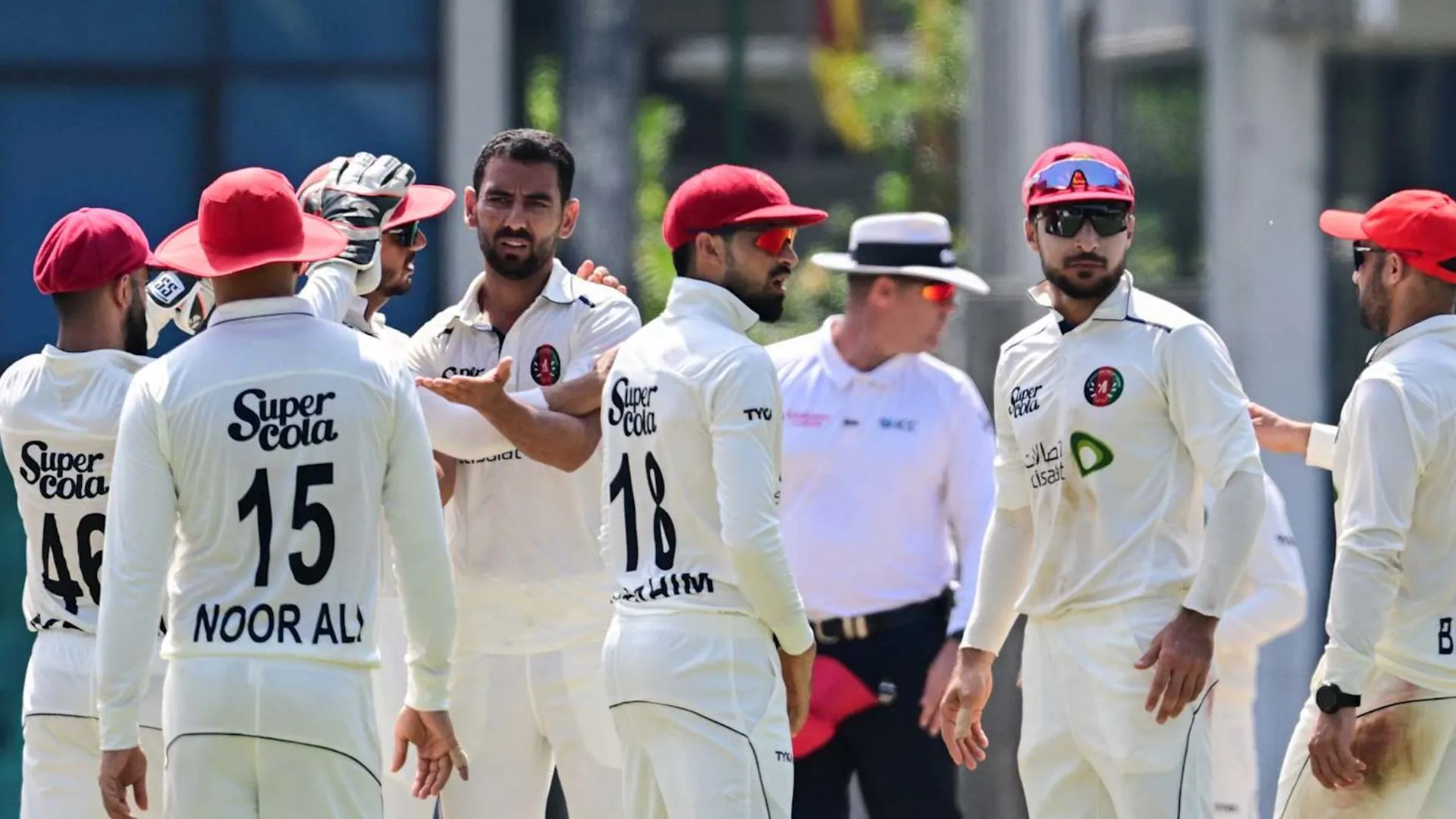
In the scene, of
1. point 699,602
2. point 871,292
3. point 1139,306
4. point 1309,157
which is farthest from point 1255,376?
point 699,602

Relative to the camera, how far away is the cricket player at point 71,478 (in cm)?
577

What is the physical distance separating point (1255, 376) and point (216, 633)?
658cm

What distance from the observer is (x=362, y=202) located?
595cm

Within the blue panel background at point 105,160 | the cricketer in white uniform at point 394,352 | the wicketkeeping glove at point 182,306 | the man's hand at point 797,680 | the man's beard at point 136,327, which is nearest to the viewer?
the man's hand at point 797,680

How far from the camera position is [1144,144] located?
46.0ft

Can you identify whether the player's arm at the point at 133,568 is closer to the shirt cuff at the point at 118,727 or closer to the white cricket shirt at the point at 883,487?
the shirt cuff at the point at 118,727

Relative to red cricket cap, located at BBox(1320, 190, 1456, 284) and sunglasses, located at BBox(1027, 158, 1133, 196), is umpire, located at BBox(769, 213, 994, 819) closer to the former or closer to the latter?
sunglasses, located at BBox(1027, 158, 1133, 196)

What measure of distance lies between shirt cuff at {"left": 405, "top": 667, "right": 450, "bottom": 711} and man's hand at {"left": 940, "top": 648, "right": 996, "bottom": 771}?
1.46 meters

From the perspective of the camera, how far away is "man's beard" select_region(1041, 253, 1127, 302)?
571 centimetres

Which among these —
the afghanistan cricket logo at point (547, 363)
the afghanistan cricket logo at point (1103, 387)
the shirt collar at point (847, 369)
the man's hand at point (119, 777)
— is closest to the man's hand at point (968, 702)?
the afghanistan cricket logo at point (1103, 387)

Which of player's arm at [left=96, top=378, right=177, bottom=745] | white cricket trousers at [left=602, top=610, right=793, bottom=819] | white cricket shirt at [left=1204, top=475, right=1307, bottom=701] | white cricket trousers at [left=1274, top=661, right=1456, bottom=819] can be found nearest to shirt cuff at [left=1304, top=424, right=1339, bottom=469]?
white cricket trousers at [left=1274, top=661, right=1456, bottom=819]

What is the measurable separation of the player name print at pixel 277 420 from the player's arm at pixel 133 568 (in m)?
0.17

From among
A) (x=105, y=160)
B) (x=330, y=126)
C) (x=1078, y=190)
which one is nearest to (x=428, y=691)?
(x=1078, y=190)

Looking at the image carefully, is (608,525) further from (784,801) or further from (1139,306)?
(1139,306)
